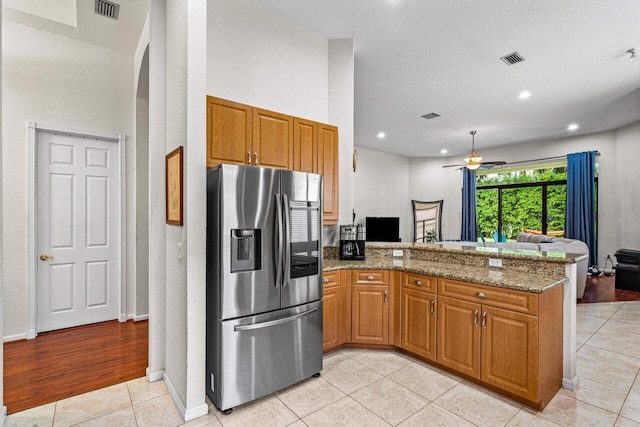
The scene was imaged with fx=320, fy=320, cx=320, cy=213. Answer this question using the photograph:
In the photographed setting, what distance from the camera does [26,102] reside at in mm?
3455

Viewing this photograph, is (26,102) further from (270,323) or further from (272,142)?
(270,323)

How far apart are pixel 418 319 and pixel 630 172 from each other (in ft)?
22.5

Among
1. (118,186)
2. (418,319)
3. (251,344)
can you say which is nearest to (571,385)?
(418,319)

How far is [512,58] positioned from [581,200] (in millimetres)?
5071

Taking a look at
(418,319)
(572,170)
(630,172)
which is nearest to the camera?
(418,319)

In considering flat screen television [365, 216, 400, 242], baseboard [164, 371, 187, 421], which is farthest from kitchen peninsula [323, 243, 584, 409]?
flat screen television [365, 216, 400, 242]

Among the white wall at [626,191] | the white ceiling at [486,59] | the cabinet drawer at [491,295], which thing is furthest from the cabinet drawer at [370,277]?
the white wall at [626,191]

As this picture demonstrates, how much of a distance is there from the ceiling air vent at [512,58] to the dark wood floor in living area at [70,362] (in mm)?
5143

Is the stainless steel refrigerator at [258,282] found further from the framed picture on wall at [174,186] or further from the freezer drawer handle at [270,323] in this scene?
the framed picture on wall at [174,186]

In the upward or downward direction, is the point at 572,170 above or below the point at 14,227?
above

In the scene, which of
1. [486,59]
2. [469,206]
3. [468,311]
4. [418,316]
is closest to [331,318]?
Result: [418,316]

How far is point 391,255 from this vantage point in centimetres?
362

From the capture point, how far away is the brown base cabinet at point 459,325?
223cm

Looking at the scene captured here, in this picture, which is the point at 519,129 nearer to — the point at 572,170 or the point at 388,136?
the point at 572,170
